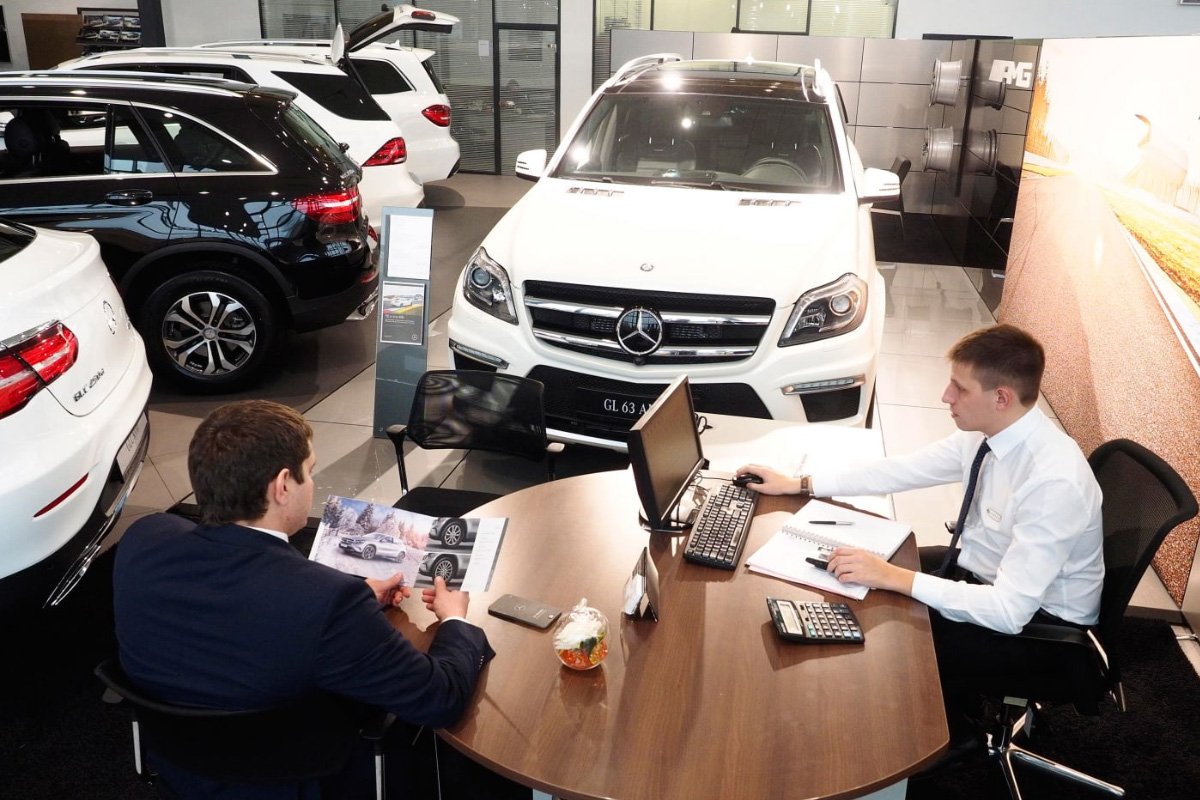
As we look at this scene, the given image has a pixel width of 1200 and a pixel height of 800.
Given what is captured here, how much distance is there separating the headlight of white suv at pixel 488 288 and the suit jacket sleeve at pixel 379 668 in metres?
2.37

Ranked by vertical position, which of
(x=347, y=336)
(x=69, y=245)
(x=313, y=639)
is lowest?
(x=347, y=336)

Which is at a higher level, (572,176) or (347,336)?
(572,176)

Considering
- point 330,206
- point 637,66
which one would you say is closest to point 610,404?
point 330,206

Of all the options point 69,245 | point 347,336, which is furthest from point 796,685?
point 347,336

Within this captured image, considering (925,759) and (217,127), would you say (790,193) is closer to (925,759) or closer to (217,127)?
(217,127)

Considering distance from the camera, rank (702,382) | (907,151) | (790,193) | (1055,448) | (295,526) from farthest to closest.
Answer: (907,151)
(790,193)
(702,382)
(1055,448)
(295,526)

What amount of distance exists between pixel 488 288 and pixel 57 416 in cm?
181

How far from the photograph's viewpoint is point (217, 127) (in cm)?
497

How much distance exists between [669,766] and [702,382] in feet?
7.57

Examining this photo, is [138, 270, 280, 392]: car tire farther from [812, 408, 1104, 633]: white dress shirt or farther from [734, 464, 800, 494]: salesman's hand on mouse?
[812, 408, 1104, 633]: white dress shirt

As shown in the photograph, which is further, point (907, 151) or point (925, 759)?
point (907, 151)

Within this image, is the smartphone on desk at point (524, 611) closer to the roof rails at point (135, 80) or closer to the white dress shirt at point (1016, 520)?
the white dress shirt at point (1016, 520)

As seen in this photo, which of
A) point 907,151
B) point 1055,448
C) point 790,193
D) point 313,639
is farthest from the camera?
point 907,151

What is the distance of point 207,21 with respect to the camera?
44.2 feet
